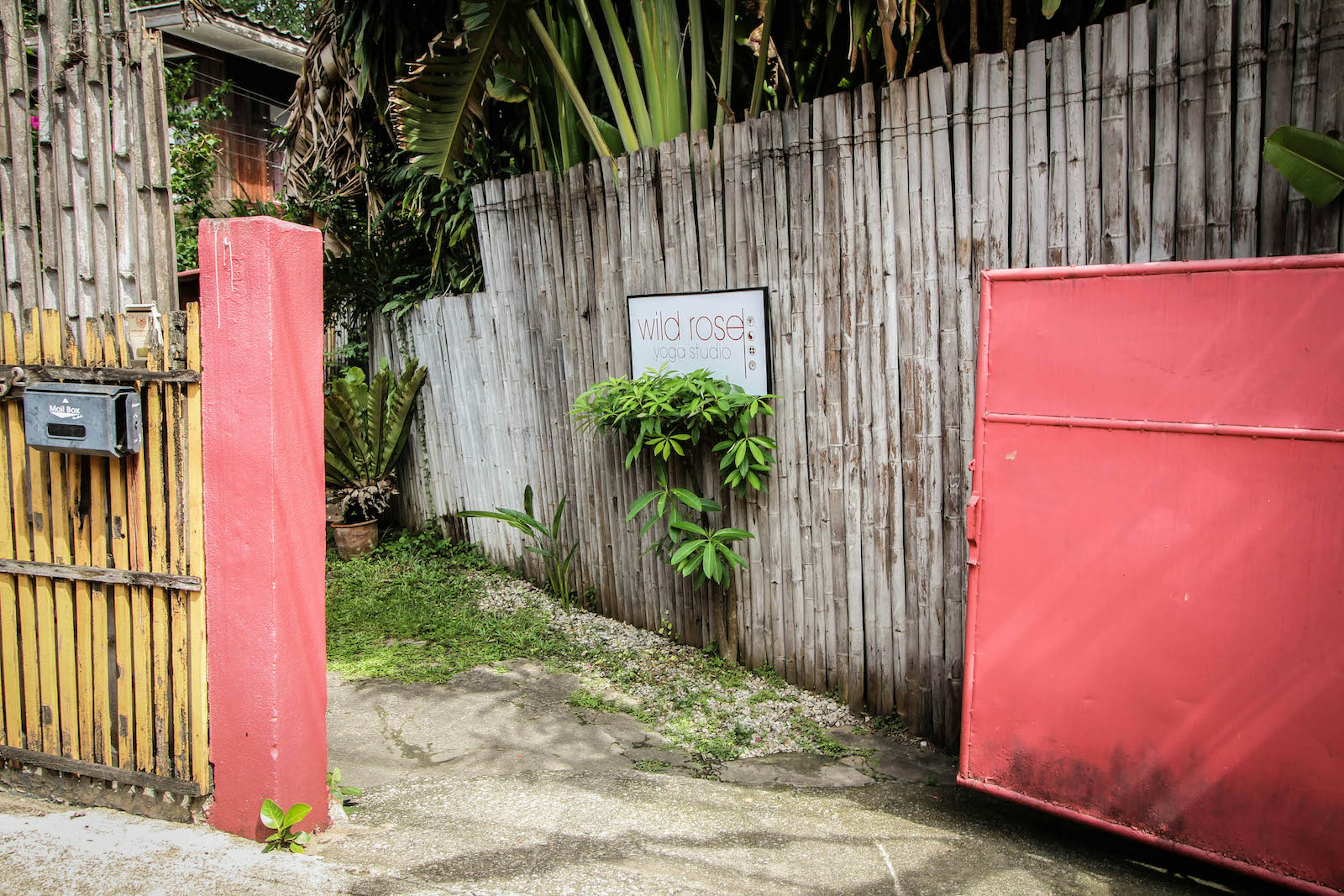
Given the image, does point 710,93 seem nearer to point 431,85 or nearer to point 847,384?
point 431,85

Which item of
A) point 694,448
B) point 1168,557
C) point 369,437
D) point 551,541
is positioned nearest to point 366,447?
point 369,437

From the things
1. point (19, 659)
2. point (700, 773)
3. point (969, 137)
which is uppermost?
point (969, 137)

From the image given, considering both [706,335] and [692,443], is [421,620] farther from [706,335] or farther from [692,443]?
[706,335]

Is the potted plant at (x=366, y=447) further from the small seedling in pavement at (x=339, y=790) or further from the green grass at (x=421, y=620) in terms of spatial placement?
the small seedling in pavement at (x=339, y=790)

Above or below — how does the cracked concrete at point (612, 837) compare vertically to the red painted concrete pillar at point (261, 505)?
below

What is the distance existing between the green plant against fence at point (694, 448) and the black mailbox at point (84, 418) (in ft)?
7.26

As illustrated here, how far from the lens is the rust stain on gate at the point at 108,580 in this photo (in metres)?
2.95

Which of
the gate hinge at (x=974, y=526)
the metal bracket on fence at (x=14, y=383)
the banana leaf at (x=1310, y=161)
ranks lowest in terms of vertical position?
the gate hinge at (x=974, y=526)

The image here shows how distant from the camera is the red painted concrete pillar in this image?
2.80 meters

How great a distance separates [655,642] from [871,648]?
1.46 meters

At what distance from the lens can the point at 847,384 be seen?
4.11m

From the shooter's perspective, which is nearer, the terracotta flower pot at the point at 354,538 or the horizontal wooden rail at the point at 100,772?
the horizontal wooden rail at the point at 100,772

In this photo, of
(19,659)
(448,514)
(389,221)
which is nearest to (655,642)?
(448,514)

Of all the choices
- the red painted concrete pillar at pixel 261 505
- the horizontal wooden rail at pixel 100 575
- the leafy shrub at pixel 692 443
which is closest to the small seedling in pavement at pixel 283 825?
the red painted concrete pillar at pixel 261 505
